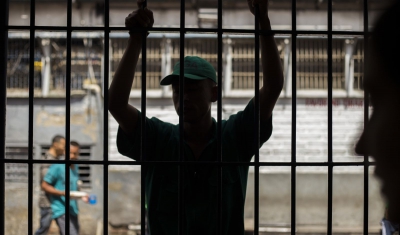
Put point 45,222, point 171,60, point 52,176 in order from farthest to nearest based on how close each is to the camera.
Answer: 1. point 171,60
2. point 45,222
3. point 52,176

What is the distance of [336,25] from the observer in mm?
Answer: 12406

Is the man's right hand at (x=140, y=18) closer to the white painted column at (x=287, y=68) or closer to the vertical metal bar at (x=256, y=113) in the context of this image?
the vertical metal bar at (x=256, y=113)

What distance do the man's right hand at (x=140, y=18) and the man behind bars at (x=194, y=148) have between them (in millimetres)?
61

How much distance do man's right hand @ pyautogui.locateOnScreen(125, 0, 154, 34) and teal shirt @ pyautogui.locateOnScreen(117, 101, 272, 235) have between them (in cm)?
41

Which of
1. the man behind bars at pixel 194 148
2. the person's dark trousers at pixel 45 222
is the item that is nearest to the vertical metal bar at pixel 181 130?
the man behind bars at pixel 194 148

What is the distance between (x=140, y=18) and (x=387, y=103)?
930 millimetres

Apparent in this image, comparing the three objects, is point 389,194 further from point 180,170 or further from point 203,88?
point 203,88

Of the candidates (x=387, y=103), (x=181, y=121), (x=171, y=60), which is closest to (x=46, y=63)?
(x=171, y=60)

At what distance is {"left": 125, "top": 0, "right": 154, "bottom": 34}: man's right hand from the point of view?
1794mm

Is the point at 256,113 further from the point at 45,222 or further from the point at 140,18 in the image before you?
the point at 45,222

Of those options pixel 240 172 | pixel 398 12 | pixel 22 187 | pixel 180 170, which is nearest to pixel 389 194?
pixel 398 12

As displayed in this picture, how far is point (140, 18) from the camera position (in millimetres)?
1807

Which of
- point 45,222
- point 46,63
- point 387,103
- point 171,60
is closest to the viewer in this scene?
point 387,103

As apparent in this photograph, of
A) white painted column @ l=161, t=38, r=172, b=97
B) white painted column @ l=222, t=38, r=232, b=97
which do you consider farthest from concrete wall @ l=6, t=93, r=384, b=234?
white painted column @ l=161, t=38, r=172, b=97
